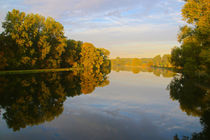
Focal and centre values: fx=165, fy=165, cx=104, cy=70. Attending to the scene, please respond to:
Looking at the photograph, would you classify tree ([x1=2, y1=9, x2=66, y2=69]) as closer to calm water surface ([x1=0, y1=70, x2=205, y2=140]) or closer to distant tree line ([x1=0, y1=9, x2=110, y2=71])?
distant tree line ([x1=0, y1=9, x2=110, y2=71])

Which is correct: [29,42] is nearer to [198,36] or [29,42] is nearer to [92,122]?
[198,36]

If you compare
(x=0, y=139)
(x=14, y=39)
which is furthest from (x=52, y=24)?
(x=0, y=139)

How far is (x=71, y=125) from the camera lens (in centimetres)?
862

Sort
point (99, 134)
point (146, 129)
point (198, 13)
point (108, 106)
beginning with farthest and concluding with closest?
point (198, 13), point (108, 106), point (146, 129), point (99, 134)

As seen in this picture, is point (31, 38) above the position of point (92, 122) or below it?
above

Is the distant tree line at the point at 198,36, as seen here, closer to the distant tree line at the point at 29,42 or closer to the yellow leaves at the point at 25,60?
the distant tree line at the point at 29,42

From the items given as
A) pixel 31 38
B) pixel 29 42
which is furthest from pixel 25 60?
pixel 31 38

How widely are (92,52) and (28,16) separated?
104 ft

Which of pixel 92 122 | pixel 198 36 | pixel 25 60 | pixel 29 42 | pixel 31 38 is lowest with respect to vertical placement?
pixel 92 122

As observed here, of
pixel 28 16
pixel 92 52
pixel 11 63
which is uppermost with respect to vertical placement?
pixel 28 16

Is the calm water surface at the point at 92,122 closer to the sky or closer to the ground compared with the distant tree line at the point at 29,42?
closer to the ground

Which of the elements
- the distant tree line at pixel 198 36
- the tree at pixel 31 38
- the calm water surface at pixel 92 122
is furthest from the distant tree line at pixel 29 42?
the distant tree line at pixel 198 36

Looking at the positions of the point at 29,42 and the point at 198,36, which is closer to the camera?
the point at 198,36

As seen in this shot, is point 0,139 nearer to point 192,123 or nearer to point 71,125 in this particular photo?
point 71,125
